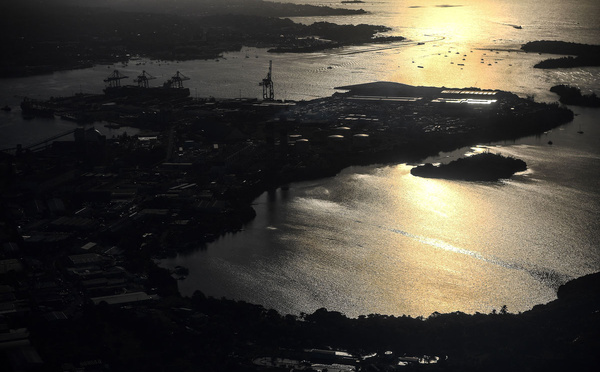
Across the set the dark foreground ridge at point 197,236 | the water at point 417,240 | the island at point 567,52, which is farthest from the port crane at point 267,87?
the island at point 567,52

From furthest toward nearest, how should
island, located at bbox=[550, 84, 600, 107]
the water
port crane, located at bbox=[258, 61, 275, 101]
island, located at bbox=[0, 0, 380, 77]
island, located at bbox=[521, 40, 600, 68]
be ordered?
1. island, located at bbox=[0, 0, 380, 77]
2. island, located at bbox=[521, 40, 600, 68]
3. port crane, located at bbox=[258, 61, 275, 101]
4. island, located at bbox=[550, 84, 600, 107]
5. the water

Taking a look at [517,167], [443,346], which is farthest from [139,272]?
[517,167]

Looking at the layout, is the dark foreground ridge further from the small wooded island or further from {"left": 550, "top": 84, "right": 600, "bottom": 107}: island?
{"left": 550, "top": 84, "right": 600, "bottom": 107}: island

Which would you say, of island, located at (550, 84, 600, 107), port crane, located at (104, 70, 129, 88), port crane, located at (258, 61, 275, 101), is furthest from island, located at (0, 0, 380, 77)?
island, located at (550, 84, 600, 107)

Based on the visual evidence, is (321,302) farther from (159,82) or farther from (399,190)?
(159,82)

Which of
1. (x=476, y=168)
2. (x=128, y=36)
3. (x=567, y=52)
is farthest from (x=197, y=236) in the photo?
(x=128, y=36)

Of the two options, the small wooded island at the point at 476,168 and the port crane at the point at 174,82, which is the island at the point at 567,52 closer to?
the port crane at the point at 174,82

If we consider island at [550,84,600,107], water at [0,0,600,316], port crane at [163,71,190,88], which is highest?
port crane at [163,71,190,88]
